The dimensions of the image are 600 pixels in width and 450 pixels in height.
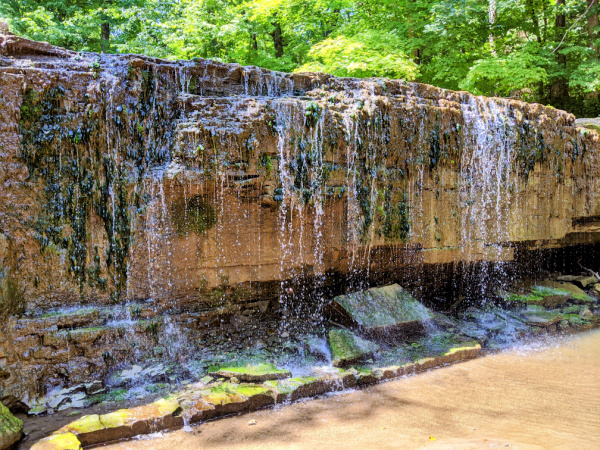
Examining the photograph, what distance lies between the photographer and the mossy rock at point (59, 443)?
3410mm

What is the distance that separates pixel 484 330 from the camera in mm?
6816

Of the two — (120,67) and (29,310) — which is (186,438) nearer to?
(29,310)

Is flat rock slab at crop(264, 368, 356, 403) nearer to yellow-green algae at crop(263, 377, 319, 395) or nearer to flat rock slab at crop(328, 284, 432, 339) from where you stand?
yellow-green algae at crop(263, 377, 319, 395)

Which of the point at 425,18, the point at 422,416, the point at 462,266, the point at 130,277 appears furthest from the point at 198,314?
the point at 425,18

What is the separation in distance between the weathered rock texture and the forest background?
338 centimetres

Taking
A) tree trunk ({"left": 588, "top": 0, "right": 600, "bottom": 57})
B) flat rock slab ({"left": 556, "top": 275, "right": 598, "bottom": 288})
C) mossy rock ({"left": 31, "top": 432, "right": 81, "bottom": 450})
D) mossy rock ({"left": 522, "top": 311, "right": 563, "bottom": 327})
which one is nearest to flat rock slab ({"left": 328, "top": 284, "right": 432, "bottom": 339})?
mossy rock ({"left": 522, "top": 311, "right": 563, "bottom": 327})

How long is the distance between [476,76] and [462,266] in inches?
206

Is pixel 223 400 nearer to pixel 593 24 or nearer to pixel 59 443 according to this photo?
pixel 59 443

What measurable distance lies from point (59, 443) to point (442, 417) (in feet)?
11.7

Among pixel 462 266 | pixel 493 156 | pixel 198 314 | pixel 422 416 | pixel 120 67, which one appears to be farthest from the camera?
pixel 462 266

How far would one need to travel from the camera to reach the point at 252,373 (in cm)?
477

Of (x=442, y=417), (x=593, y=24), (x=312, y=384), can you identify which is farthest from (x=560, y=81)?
(x=312, y=384)

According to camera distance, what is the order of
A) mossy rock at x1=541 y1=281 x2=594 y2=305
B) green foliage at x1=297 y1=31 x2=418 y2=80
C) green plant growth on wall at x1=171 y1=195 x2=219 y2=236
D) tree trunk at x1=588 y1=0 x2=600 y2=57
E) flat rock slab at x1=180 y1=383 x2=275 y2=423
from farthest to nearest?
1. tree trunk at x1=588 y1=0 x2=600 y2=57
2. green foliage at x1=297 y1=31 x2=418 y2=80
3. mossy rock at x1=541 y1=281 x2=594 y2=305
4. green plant growth on wall at x1=171 y1=195 x2=219 y2=236
5. flat rock slab at x1=180 y1=383 x2=275 y2=423

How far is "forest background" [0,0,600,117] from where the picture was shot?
10.0 metres
